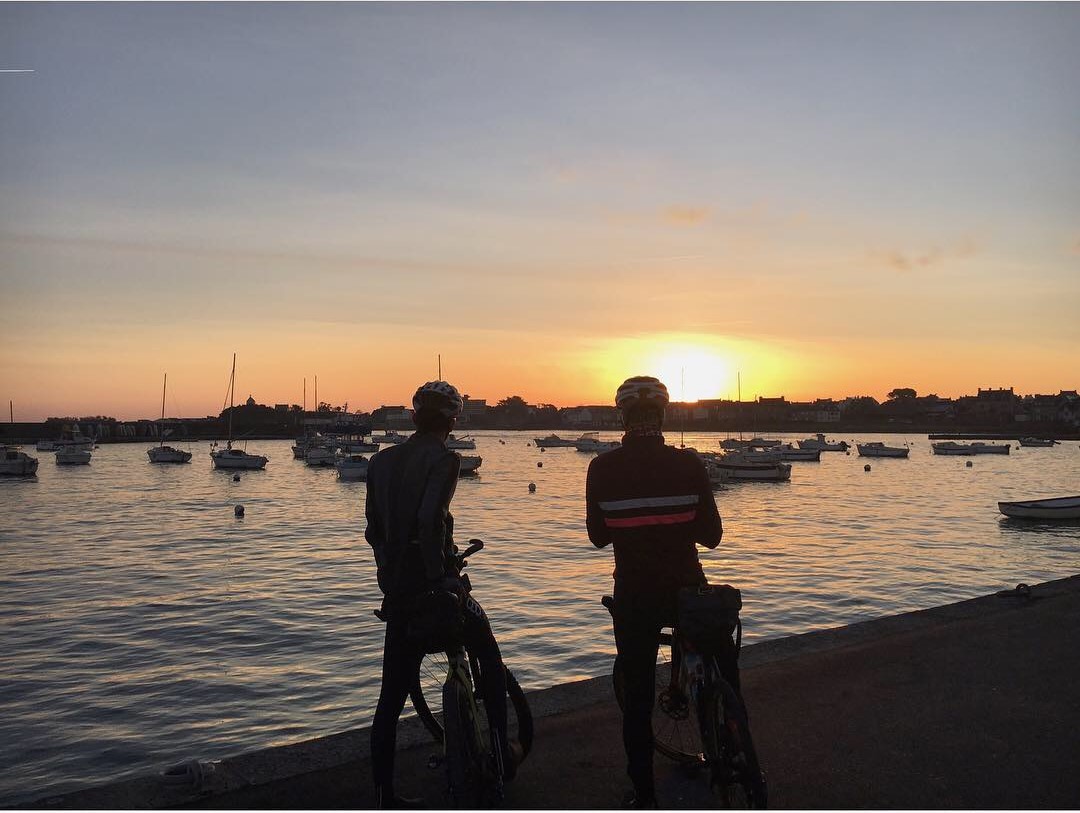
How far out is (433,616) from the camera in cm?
459

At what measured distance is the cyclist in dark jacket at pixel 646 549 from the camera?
4.45 metres

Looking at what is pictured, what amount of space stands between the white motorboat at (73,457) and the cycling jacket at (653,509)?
10806 centimetres

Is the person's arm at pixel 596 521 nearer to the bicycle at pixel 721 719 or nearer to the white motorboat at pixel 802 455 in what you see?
the bicycle at pixel 721 719

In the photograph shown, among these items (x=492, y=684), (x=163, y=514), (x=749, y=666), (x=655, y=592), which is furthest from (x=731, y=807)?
(x=163, y=514)

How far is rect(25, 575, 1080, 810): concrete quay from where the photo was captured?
4.80 m

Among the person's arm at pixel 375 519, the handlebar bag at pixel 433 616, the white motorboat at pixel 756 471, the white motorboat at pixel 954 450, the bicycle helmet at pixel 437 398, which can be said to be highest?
the bicycle helmet at pixel 437 398

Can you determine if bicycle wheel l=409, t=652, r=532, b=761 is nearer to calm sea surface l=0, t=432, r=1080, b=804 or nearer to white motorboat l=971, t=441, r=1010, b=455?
calm sea surface l=0, t=432, r=1080, b=804

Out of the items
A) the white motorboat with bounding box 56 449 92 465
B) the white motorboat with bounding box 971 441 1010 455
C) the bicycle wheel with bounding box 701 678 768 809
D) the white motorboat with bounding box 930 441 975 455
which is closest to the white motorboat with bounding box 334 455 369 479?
the white motorboat with bounding box 56 449 92 465

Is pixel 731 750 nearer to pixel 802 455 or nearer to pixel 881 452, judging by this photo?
pixel 802 455

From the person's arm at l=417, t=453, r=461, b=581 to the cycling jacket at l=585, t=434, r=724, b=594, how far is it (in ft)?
2.56

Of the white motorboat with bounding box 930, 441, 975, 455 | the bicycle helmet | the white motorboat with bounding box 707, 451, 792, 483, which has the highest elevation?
the bicycle helmet

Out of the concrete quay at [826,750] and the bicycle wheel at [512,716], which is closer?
the concrete quay at [826,750]

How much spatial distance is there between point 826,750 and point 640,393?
8.95ft

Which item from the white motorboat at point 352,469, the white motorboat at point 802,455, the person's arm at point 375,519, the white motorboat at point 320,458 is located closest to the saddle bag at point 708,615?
the person's arm at point 375,519
